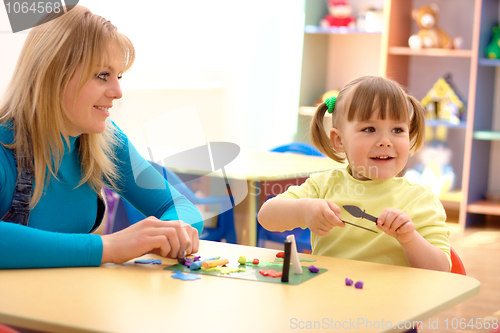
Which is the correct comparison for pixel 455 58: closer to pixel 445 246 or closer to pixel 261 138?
pixel 261 138

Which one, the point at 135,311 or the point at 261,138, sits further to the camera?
the point at 261,138

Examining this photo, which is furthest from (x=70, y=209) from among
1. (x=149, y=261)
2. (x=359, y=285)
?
(x=359, y=285)

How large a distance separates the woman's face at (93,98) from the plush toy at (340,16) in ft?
12.0

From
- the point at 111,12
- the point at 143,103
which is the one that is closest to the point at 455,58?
the point at 143,103

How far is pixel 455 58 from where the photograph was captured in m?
4.52

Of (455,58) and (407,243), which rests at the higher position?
(455,58)

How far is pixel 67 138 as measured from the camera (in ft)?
3.91

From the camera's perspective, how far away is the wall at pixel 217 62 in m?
3.09

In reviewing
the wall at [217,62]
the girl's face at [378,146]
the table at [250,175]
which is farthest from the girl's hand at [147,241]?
the wall at [217,62]

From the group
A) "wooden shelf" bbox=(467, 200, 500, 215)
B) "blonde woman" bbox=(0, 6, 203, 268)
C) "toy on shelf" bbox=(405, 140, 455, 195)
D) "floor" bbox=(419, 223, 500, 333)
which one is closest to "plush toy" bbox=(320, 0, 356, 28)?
"toy on shelf" bbox=(405, 140, 455, 195)

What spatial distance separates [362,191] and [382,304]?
485 mm

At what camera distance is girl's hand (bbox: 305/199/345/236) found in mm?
1088

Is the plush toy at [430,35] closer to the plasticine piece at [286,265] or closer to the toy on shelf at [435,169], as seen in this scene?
the toy on shelf at [435,169]

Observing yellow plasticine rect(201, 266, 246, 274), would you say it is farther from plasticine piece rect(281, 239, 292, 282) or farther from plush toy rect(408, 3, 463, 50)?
plush toy rect(408, 3, 463, 50)
